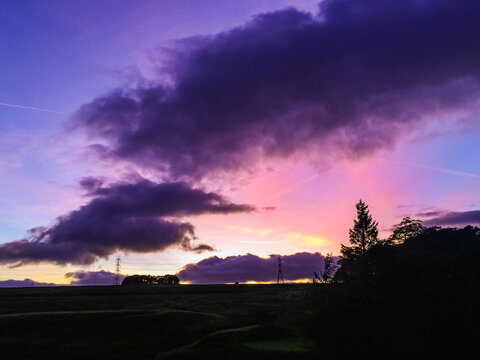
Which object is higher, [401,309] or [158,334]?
[401,309]

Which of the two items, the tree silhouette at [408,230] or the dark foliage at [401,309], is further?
the tree silhouette at [408,230]

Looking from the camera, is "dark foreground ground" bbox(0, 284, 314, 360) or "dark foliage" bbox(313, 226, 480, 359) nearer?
"dark foliage" bbox(313, 226, 480, 359)

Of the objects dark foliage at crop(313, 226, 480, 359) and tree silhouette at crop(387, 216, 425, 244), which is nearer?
dark foliage at crop(313, 226, 480, 359)

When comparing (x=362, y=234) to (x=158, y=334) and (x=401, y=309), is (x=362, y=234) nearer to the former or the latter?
(x=401, y=309)

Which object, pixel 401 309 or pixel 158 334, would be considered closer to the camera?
pixel 401 309

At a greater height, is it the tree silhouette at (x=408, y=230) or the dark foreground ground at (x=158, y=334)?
the tree silhouette at (x=408, y=230)

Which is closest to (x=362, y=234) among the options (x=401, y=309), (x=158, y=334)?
(x=401, y=309)

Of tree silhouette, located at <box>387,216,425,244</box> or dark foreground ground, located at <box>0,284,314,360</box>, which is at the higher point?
tree silhouette, located at <box>387,216,425,244</box>

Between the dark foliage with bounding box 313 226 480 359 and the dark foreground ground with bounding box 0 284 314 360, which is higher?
the dark foliage with bounding box 313 226 480 359

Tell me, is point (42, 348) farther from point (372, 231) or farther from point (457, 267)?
point (457, 267)

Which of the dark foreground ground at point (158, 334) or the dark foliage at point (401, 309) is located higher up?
the dark foliage at point (401, 309)

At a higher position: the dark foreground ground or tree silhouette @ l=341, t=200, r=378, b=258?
tree silhouette @ l=341, t=200, r=378, b=258

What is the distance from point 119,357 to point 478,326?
124ft

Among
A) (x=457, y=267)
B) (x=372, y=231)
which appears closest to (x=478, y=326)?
(x=457, y=267)
